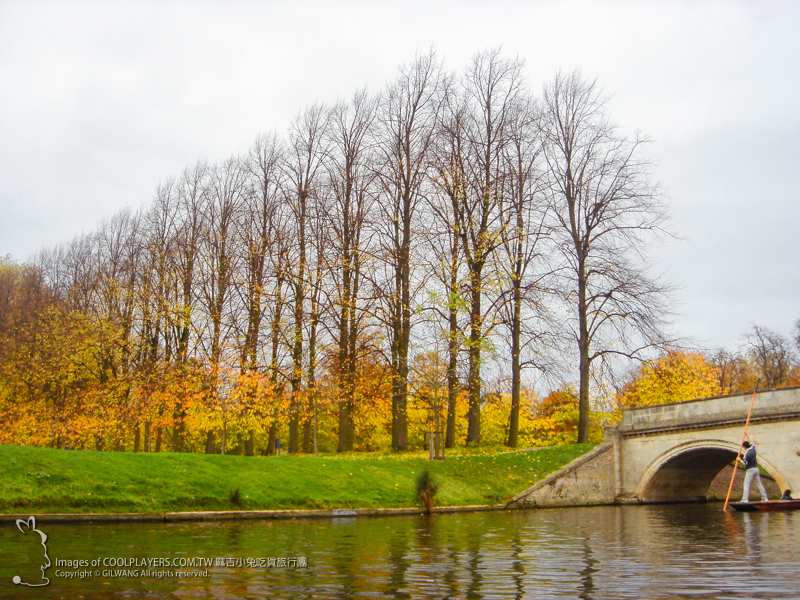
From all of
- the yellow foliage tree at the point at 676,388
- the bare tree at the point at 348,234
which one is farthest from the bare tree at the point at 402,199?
the yellow foliage tree at the point at 676,388

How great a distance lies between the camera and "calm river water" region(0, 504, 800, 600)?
7.00 metres

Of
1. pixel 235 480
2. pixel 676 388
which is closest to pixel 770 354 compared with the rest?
pixel 676 388

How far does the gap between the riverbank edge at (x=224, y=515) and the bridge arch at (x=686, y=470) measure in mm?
10025

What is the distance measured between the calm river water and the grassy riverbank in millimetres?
1611

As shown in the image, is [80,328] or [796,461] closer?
[796,461]

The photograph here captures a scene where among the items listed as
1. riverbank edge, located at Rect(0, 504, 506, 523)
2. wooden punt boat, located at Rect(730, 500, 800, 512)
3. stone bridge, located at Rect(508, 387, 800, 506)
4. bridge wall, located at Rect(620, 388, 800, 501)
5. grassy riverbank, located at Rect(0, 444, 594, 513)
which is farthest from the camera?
stone bridge, located at Rect(508, 387, 800, 506)

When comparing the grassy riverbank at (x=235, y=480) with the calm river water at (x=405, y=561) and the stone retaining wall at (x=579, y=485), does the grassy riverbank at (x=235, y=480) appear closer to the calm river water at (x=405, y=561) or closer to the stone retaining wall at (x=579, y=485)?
the stone retaining wall at (x=579, y=485)

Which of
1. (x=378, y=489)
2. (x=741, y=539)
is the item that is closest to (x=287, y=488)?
(x=378, y=489)

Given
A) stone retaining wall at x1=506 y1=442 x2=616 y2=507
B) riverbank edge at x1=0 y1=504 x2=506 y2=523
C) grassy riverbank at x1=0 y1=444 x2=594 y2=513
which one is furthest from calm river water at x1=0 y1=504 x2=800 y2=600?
stone retaining wall at x1=506 y1=442 x2=616 y2=507

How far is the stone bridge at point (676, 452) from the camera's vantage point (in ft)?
80.2

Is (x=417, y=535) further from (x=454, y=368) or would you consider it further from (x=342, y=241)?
(x=342, y=241)

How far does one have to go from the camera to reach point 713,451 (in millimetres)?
28156

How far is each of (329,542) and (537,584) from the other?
583 cm

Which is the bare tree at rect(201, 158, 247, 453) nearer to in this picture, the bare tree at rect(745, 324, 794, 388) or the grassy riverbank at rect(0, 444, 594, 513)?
the grassy riverbank at rect(0, 444, 594, 513)
